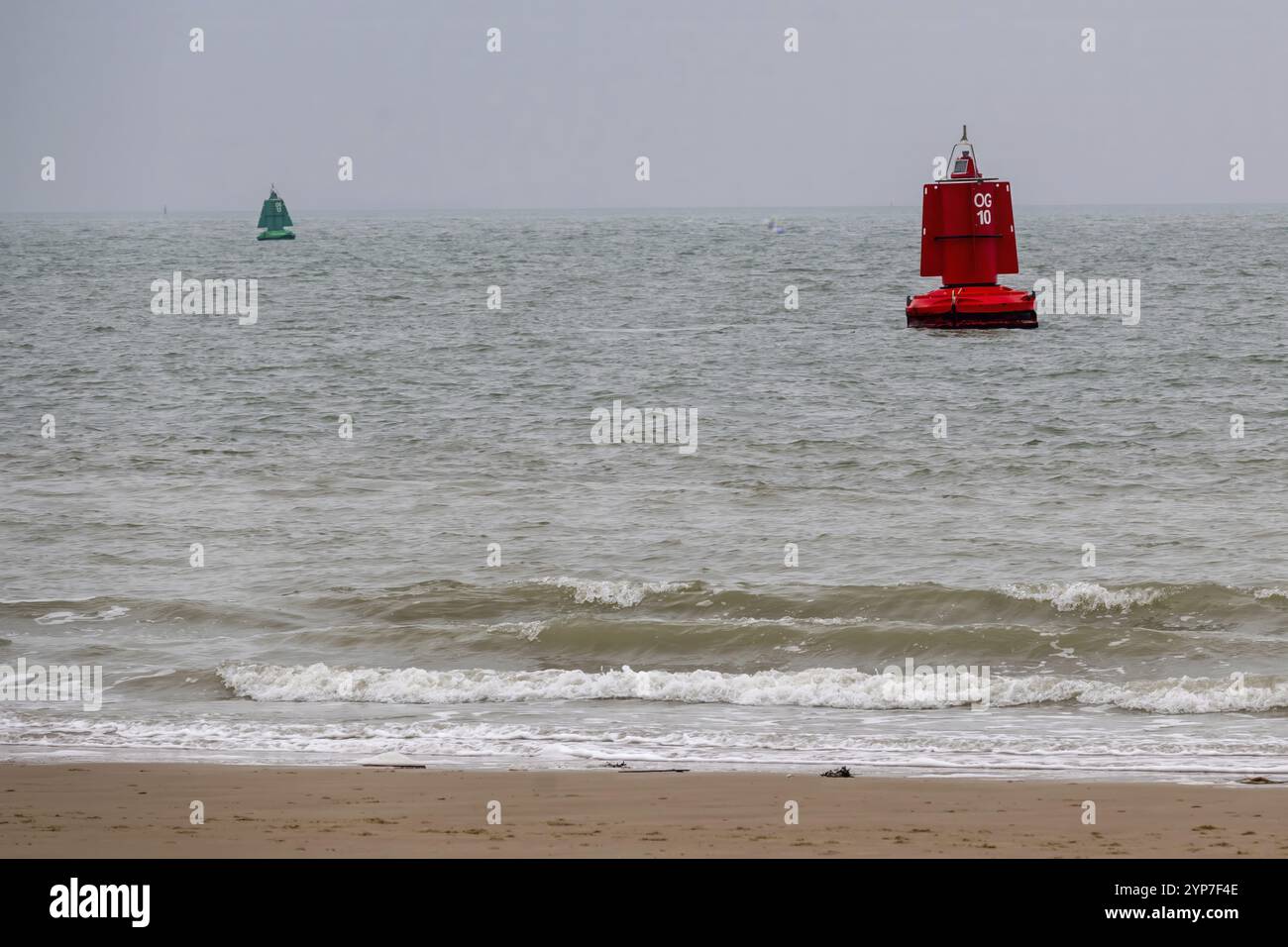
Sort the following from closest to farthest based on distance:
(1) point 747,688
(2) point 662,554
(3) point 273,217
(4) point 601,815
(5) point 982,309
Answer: (4) point 601,815, (1) point 747,688, (2) point 662,554, (5) point 982,309, (3) point 273,217

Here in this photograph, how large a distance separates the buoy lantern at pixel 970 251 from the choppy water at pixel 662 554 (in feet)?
5.33

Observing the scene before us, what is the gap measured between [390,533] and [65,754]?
837 centimetres

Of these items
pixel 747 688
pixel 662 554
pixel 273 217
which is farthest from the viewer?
pixel 273 217

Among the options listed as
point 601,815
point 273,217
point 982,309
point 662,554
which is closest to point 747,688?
point 601,815

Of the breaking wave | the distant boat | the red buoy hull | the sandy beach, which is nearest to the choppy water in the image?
the breaking wave

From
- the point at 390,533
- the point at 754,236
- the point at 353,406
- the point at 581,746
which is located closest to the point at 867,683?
the point at 581,746

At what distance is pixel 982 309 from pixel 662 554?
26395 millimetres

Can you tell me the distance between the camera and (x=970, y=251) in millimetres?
42531

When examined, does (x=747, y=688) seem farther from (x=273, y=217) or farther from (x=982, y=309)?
(x=273, y=217)

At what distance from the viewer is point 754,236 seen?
5271 inches

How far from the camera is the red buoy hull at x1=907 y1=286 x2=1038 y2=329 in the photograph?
41.7m

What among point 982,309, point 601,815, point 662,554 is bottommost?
point 601,815

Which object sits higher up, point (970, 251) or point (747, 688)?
point (970, 251)

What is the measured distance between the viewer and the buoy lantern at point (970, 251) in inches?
1649
